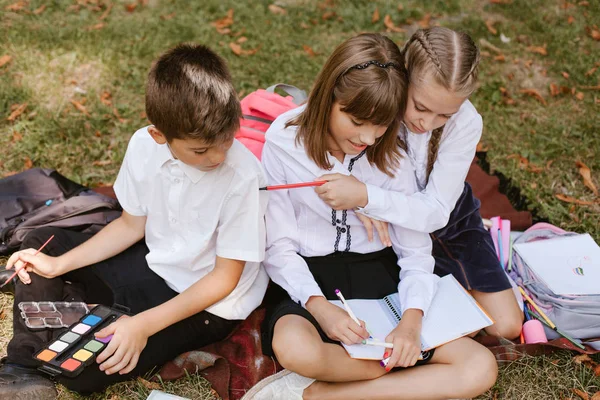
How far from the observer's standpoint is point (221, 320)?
2.34 meters

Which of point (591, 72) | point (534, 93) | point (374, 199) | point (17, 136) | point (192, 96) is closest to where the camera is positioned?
point (192, 96)

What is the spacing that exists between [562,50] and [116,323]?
430 cm

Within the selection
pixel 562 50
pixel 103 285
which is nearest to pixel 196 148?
pixel 103 285

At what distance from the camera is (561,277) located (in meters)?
2.65

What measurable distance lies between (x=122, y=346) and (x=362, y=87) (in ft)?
4.07

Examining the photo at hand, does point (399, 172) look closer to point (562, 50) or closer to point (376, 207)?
point (376, 207)

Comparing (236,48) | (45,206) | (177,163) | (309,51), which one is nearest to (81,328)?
(177,163)

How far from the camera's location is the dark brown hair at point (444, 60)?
2.10m

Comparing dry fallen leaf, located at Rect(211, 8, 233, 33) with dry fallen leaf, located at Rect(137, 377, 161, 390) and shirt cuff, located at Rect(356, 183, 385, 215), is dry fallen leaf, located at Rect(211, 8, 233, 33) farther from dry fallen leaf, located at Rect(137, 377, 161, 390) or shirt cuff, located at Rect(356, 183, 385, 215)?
dry fallen leaf, located at Rect(137, 377, 161, 390)

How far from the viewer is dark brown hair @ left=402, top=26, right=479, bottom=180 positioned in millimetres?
2102

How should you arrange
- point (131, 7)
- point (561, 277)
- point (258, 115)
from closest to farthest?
1. point (561, 277)
2. point (258, 115)
3. point (131, 7)

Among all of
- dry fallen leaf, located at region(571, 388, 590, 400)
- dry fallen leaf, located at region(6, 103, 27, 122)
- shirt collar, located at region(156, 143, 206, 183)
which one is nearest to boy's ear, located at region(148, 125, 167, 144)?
shirt collar, located at region(156, 143, 206, 183)

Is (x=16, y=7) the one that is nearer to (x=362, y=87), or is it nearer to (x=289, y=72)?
(x=289, y=72)

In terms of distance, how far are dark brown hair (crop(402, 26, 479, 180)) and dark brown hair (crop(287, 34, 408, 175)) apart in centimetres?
8
